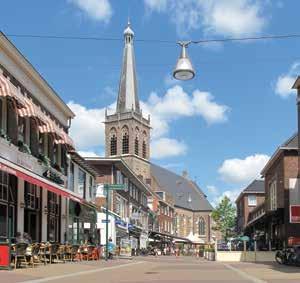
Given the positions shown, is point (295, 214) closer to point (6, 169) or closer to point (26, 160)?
point (26, 160)

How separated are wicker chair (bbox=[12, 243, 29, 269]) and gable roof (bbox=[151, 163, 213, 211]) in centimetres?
11536

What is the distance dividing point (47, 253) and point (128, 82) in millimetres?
97789

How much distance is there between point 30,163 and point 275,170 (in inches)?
1212

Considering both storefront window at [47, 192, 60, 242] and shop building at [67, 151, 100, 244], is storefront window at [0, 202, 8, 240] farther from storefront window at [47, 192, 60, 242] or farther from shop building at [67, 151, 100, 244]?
shop building at [67, 151, 100, 244]

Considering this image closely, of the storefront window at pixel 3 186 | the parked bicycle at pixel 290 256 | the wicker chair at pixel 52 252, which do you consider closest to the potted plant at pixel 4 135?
the storefront window at pixel 3 186

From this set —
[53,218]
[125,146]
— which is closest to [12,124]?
[53,218]

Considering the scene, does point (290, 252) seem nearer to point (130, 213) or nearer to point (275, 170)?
point (275, 170)

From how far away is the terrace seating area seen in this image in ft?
75.8

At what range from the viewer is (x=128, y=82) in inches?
4889

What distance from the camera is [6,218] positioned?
26.3m

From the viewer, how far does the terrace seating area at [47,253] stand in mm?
23109

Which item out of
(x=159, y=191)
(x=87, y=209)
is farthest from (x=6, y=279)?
(x=159, y=191)

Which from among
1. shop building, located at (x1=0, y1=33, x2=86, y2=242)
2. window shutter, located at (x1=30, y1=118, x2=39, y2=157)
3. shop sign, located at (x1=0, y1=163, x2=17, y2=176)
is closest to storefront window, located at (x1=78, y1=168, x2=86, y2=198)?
shop building, located at (x1=0, y1=33, x2=86, y2=242)

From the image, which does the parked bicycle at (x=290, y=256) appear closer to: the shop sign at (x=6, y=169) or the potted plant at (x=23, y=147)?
the potted plant at (x=23, y=147)
